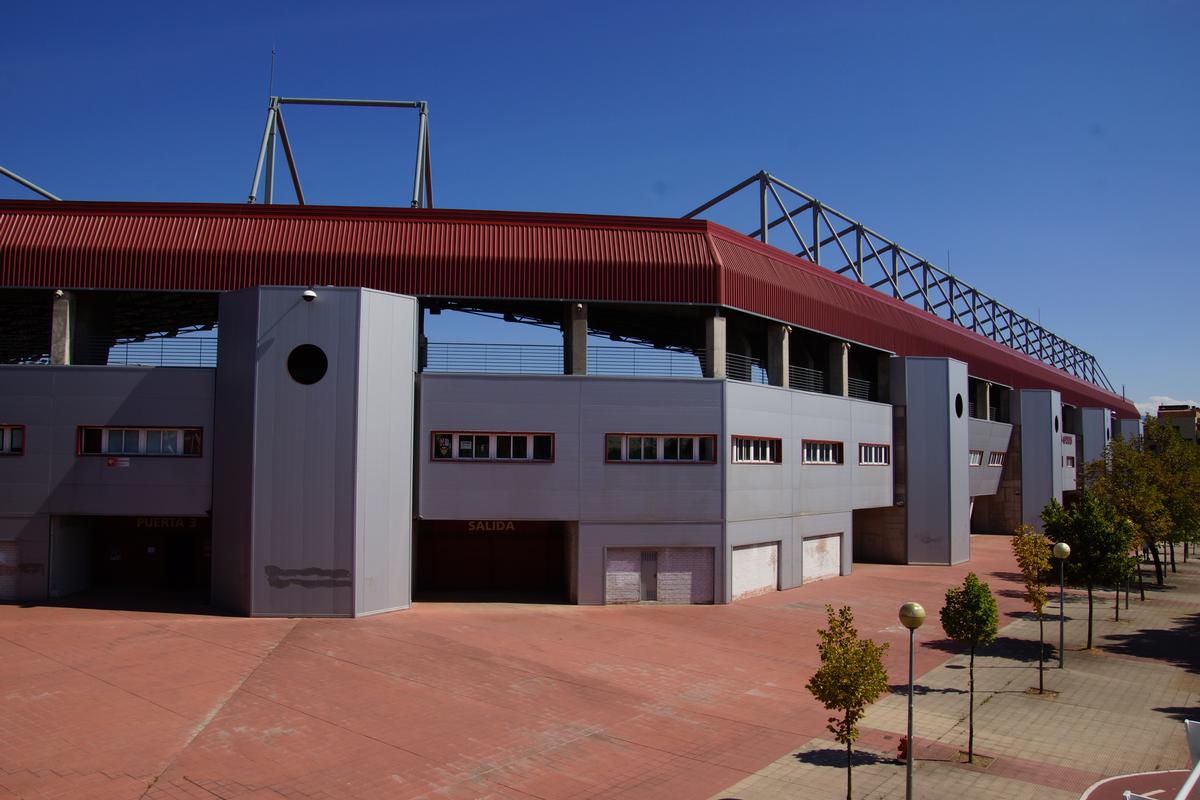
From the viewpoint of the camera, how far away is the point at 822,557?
3117 cm

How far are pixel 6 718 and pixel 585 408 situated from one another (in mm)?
15597

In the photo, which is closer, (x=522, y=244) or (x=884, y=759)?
(x=884, y=759)

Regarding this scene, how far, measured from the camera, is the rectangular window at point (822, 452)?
30.3m

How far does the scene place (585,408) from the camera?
24906 millimetres

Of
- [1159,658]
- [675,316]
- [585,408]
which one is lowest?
[1159,658]

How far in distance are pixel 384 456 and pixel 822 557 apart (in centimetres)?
1737

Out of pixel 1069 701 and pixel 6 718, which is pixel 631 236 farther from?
pixel 6 718

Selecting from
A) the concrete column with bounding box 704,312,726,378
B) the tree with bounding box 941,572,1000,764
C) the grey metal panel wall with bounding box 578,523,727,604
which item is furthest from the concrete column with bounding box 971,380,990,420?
the tree with bounding box 941,572,1000,764

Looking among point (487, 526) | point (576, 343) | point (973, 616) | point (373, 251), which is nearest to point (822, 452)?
point (576, 343)

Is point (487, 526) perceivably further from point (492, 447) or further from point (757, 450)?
point (757, 450)

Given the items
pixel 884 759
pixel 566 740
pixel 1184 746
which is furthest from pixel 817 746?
pixel 1184 746

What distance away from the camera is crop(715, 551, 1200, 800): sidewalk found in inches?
479

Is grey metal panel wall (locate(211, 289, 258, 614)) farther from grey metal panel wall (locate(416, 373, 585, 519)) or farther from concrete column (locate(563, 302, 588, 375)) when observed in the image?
concrete column (locate(563, 302, 588, 375))

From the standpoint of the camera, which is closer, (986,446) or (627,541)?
(627,541)
